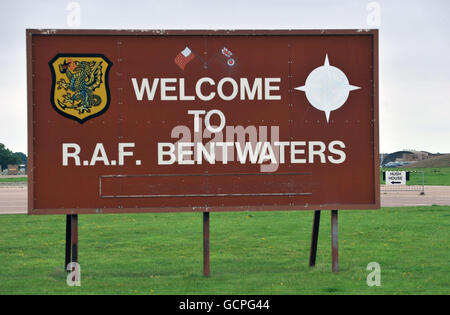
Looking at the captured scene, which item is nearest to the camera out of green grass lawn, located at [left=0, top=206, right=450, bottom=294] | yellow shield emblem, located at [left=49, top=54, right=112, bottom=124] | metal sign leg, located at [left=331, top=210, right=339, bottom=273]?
green grass lawn, located at [left=0, top=206, right=450, bottom=294]

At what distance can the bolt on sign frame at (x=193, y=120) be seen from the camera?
10891 mm

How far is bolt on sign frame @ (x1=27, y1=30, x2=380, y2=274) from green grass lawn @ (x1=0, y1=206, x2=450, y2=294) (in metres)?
1.33

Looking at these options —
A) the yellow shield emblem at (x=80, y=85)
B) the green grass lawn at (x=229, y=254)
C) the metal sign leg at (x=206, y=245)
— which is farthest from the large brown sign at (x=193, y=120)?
the green grass lawn at (x=229, y=254)

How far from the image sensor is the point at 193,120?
1099 cm

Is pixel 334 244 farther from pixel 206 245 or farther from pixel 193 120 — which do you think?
pixel 193 120

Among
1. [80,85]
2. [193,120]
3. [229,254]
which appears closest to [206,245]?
[193,120]

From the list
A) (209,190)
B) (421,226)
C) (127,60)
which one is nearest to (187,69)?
(127,60)

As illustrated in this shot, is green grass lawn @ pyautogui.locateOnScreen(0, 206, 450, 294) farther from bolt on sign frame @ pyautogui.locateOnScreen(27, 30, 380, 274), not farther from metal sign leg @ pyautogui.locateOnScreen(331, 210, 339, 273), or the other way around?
bolt on sign frame @ pyautogui.locateOnScreen(27, 30, 380, 274)

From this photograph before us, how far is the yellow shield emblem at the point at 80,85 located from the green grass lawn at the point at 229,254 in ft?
10.2

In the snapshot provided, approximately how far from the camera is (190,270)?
39.1 feet

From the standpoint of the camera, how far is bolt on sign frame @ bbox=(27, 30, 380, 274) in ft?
35.7

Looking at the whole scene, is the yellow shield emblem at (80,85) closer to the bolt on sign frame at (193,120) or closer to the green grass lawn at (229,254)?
the bolt on sign frame at (193,120)

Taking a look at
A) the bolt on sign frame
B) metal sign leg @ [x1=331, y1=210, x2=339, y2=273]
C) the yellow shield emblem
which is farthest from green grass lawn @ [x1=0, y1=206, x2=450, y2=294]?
the yellow shield emblem

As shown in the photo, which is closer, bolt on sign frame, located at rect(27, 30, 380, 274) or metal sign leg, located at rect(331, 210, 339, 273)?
bolt on sign frame, located at rect(27, 30, 380, 274)
